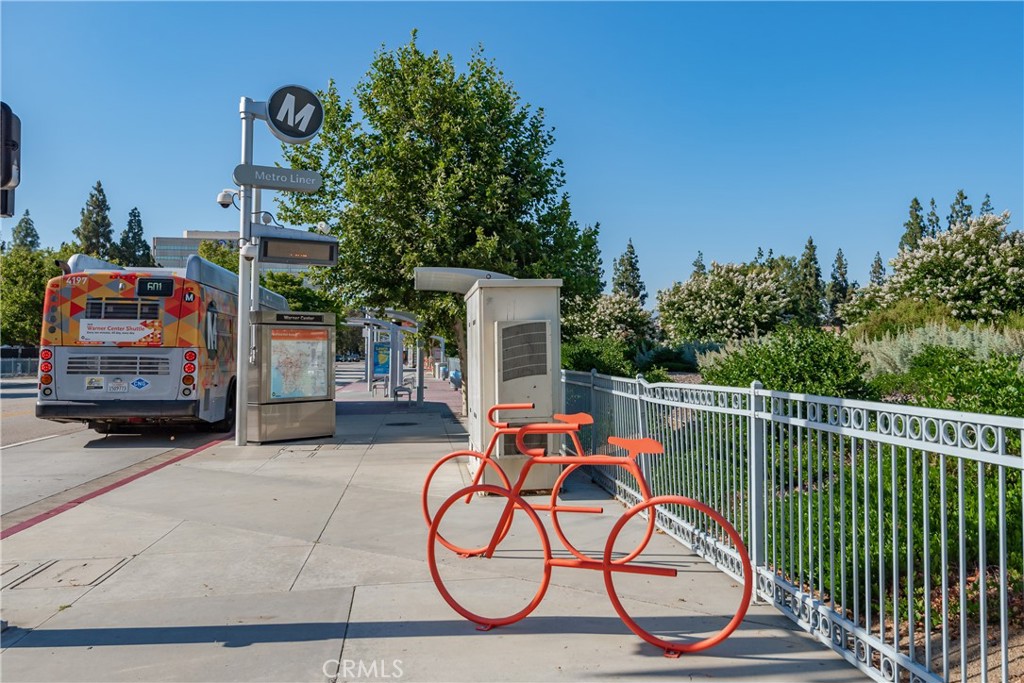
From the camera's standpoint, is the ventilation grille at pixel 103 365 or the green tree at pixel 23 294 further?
the green tree at pixel 23 294

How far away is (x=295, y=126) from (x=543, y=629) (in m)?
11.2

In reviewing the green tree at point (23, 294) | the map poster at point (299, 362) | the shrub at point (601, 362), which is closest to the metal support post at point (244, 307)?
the map poster at point (299, 362)

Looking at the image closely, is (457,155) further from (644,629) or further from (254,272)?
(644,629)

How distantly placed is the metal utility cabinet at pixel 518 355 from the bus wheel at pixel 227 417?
30.7 feet

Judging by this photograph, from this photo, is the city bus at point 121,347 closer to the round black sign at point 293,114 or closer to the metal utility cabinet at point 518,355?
the round black sign at point 293,114

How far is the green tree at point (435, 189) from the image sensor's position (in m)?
14.7

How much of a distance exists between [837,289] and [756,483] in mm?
122449

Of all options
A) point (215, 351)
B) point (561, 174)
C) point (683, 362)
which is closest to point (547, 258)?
point (561, 174)

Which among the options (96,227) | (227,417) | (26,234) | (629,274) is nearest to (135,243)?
A: (96,227)

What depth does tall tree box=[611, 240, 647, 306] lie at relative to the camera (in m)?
102

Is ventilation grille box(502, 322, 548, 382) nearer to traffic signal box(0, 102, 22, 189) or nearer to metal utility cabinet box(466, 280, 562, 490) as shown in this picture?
metal utility cabinet box(466, 280, 562, 490)

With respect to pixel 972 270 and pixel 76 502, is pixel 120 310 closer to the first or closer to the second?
pixel 76 502

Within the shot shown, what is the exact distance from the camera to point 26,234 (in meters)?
133

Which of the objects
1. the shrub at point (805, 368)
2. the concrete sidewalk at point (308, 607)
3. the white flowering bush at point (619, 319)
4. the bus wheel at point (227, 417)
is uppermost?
the white flowering bush at point (619, 319)
